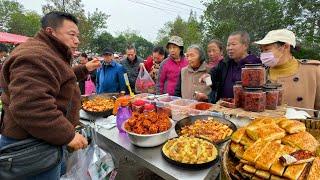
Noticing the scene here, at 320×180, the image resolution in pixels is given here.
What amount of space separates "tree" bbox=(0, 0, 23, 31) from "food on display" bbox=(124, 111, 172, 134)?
37.6 meters

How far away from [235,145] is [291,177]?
1.24ft

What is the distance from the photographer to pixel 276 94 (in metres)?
2.05

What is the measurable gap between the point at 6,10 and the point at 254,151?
42710mm

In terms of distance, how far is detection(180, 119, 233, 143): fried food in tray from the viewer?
1.86m

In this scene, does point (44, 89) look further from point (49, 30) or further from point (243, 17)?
point (243, 17)

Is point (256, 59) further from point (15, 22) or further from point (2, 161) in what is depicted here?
point (15, 22)

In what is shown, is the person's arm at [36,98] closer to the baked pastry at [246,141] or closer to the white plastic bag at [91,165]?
the white plastic bag at [91,165]

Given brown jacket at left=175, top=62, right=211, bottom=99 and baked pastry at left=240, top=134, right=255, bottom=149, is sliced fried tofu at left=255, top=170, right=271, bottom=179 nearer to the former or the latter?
baked pastry at left=240, top=134, right=255, bottom=149

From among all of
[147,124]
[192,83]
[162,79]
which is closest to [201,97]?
[192,83]

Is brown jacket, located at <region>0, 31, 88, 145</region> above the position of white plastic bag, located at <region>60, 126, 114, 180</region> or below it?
above

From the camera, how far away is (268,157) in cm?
107

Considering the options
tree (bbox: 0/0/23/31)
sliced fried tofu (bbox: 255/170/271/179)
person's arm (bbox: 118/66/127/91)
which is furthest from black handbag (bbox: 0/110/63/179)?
tree (bbox: 0/0/23/31)

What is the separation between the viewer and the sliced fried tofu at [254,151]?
43.1 inches

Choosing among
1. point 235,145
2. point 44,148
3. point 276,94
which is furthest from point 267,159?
point 44,148
